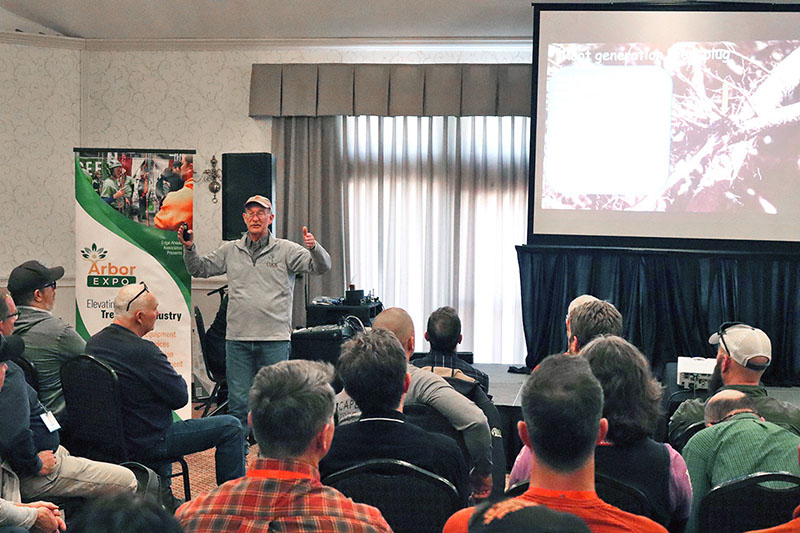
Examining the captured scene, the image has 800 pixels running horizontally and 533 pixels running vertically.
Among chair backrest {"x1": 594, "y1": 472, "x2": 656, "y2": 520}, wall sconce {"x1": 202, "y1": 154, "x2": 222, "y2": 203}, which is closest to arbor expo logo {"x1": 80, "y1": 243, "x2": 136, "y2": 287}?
wall sconce {"x1": 202, "y1": 154, "x2": 222, "y2": 203}

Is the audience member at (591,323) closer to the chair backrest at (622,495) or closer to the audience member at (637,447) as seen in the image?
the audience member at (637,447)

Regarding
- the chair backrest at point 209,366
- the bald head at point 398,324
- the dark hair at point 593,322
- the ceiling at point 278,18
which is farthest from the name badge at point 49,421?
the ceiling at point 278,18

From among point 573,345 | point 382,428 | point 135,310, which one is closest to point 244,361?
point 135,310

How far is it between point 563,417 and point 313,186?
17.6 feet

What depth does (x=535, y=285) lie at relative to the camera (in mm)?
6184

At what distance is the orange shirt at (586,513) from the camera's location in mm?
1384

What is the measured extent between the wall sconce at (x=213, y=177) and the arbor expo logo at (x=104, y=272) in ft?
6.94

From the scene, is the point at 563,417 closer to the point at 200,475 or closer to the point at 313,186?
the point at 200,475

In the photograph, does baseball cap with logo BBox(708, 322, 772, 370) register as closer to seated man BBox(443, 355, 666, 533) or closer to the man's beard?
the man's beard

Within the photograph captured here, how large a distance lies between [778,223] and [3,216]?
234 inches

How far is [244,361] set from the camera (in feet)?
14.7

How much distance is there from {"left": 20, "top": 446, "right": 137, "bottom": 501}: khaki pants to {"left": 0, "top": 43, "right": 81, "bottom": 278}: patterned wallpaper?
172 inches

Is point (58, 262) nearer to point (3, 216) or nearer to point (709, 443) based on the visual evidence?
point (3, 216)

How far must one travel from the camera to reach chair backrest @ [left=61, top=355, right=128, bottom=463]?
2.96 meters
